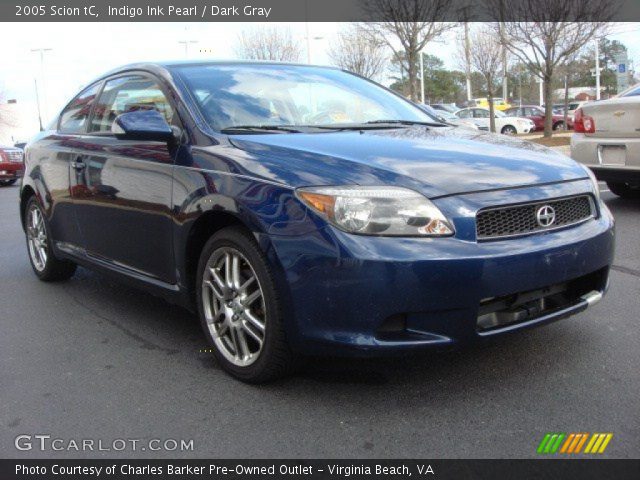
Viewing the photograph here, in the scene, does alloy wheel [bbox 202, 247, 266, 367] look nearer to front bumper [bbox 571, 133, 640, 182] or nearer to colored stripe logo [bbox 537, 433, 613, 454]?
colored stripe logo [bbox 537, 433, 613, 454]

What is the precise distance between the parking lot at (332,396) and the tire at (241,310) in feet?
0.39

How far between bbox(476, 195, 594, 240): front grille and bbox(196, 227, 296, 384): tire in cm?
93

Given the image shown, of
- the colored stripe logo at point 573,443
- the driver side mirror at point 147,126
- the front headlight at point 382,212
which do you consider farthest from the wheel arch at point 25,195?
the colored stripe logo at point 573,443

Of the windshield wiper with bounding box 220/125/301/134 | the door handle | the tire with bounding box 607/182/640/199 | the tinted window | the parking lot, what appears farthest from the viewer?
the tire with bounding box 607/182/640/199

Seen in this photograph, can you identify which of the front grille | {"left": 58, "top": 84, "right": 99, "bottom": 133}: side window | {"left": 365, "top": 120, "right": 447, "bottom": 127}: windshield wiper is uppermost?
{"left": 58, "top": 84, "right": 99, "bottom": 133}: side window

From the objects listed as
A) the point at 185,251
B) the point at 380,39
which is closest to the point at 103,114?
the point at 185,251

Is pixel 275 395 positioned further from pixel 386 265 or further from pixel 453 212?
pixel 453 212

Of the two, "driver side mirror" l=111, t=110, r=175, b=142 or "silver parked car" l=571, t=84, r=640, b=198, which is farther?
"silver parked car" l=571, t=84, r=640, b=198

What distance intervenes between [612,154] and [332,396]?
532cm

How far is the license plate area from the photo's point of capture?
22.7ft

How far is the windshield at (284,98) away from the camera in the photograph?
3.58 meters

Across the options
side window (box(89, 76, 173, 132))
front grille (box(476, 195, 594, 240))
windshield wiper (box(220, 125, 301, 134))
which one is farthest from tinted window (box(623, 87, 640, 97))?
side window (box(89, 76, 173, 132))
